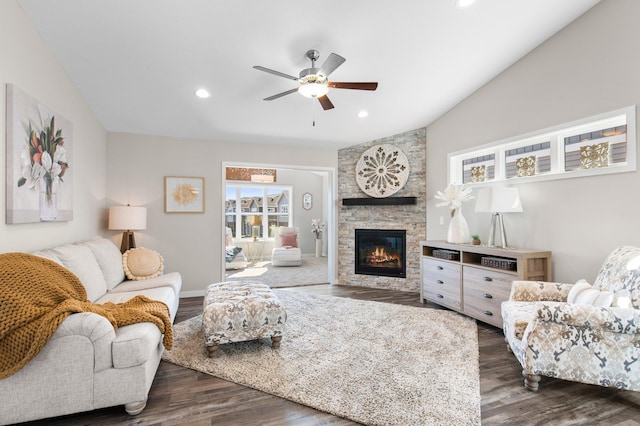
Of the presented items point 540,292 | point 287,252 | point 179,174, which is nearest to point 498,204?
point 540,292

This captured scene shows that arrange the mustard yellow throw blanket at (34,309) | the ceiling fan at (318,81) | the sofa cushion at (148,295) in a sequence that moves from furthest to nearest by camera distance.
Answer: the sofa cushion at (148,295)
the ceiling fan at (318,81)
the mustard yellow throw blanket at (34,309)

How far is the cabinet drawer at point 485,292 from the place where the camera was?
3305 mm

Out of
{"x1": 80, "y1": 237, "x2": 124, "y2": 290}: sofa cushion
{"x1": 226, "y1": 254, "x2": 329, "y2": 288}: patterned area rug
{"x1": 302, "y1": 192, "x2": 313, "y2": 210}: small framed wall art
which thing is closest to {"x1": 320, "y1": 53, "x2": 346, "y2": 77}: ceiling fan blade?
{"x1": 80, "y1": 237, "x2": 124, "y2": 290}: sofa cushion

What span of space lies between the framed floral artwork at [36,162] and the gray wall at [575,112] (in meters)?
4.76

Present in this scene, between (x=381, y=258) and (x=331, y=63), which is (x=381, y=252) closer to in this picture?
(x=381, y=258)

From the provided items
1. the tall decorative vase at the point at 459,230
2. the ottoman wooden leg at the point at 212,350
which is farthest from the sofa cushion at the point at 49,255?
the tall decorative vase at the point at 459,230

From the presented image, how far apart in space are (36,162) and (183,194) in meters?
2.27

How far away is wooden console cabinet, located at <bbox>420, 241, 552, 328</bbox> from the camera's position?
3.24 m

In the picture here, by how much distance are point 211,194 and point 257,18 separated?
2959mm

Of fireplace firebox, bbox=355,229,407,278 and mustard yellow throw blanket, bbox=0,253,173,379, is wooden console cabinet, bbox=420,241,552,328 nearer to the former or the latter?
fireplace firebox, bbox=355,229,407,278

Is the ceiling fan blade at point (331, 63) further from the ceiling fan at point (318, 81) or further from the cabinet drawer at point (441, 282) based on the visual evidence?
the cabinet drawer at point (441, 282)

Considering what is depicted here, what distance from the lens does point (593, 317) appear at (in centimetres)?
204

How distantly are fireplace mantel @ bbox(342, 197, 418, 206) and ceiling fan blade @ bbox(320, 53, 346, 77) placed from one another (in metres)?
2.85

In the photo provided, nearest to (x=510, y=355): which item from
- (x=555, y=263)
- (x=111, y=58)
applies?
(x=555, y=263)
